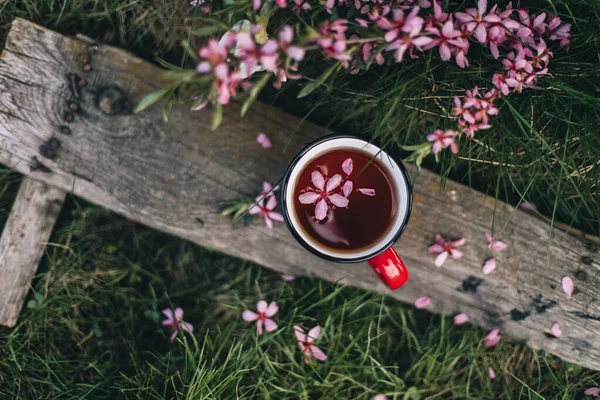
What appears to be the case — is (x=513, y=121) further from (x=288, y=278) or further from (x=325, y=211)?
(x=288, y=278)

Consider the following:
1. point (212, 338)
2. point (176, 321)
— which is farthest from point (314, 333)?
point (176, 321)

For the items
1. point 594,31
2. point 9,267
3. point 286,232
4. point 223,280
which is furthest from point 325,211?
Result: point 9,267

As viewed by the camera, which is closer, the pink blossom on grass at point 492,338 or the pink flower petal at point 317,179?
the pink flower petal at point 317,179

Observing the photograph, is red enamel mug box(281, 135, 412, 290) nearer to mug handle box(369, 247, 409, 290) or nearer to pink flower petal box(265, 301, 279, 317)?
mug handle box(369, 247, 409, 290)

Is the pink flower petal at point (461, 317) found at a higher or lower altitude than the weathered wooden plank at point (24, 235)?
higher

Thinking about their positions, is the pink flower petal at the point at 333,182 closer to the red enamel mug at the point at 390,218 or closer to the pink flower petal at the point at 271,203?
the red enamel mug at the point at 390,218

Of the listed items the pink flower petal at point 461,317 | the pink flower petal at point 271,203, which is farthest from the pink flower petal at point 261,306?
the pink flower petal at point 461,317

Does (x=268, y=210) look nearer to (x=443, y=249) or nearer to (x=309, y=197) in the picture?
(x=309, y=197)
